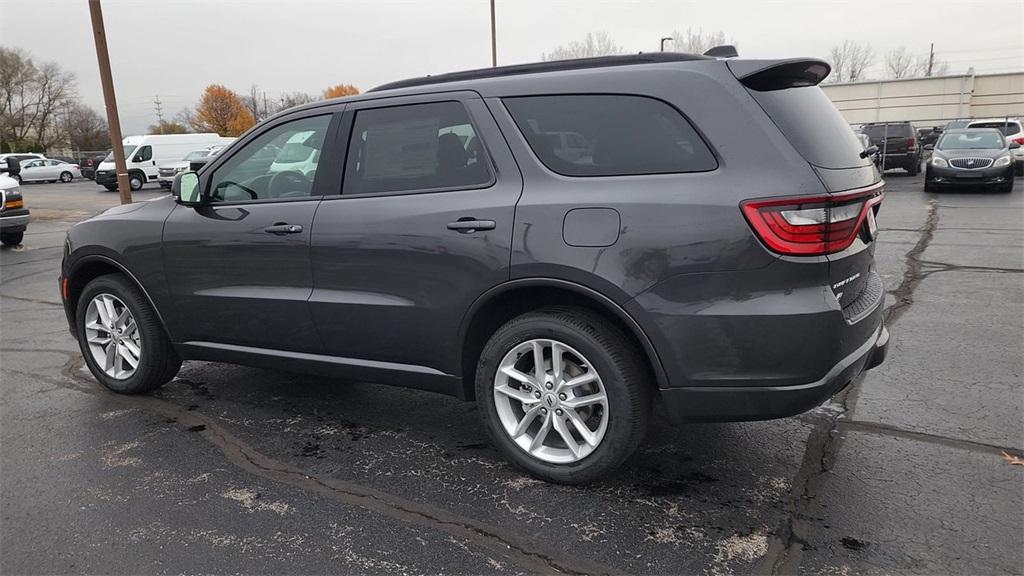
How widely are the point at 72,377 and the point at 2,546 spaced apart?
7.98ft

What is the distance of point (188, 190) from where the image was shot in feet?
13.1

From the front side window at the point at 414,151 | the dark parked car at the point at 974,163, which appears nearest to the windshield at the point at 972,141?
the dark parked car at the point at 974,163

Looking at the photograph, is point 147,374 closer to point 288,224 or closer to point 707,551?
point 288,224

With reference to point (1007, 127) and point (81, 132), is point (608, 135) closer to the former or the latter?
point (1007, 127)

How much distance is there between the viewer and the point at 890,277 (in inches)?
297

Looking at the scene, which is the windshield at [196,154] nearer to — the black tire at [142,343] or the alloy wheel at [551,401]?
the black tire at [142,343]

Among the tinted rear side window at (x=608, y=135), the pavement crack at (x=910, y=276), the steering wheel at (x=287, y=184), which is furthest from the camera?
the pavement crack at (x=910, y=276)

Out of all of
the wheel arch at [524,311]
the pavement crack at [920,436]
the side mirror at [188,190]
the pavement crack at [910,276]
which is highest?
the side mirror at [188,190]

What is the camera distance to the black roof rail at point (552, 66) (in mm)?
3100

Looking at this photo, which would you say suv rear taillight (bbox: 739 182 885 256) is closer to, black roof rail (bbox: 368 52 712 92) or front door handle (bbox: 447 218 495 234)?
black roof rail (bbox: 368 52 712 92)

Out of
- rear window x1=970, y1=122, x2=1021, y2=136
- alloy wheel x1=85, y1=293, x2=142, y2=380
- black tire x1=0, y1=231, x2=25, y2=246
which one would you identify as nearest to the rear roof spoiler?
alloy wheel x1=85, y1=293, x2=142, y2=380

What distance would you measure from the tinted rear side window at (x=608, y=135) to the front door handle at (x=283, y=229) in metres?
1.29

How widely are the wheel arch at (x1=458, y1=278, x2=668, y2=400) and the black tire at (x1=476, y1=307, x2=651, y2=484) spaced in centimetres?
5

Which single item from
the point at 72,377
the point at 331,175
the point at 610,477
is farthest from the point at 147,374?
the point at 610,477
